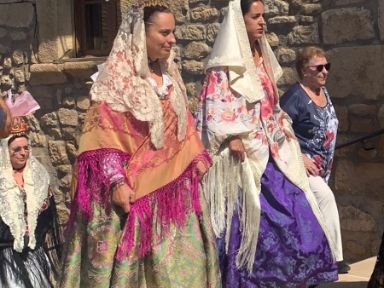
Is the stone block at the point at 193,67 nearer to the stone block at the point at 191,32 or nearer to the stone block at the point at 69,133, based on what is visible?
the stone block at the point at 191,32

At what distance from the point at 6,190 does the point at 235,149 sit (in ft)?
4.55

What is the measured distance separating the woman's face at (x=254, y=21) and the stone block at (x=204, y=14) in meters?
2.00

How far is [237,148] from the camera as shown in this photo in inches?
164

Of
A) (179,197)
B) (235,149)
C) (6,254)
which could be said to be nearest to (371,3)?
(235,149)

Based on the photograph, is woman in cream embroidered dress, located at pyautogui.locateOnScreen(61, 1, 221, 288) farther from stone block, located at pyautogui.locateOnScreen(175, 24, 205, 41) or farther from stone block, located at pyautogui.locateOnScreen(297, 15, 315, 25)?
stone block, located at pyautogui.locateOnScreen(175, 24, 205, 41)

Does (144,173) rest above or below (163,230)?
above

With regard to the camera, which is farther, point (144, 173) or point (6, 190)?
point (6, 190)

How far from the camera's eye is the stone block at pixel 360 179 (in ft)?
18.2

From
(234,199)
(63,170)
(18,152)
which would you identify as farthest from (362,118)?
(63,170)

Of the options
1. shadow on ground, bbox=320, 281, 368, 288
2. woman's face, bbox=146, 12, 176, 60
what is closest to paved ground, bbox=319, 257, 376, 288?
shadow on ground, bbox=320, 281, 368, 288

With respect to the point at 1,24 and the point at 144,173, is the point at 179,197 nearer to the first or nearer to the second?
the point at 144,173

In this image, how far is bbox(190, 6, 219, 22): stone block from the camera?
6.29 meters

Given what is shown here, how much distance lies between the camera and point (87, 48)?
736 centimetres

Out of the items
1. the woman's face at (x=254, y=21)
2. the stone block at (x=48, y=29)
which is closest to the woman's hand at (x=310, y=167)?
the woman's face at (x=254, y=21)
